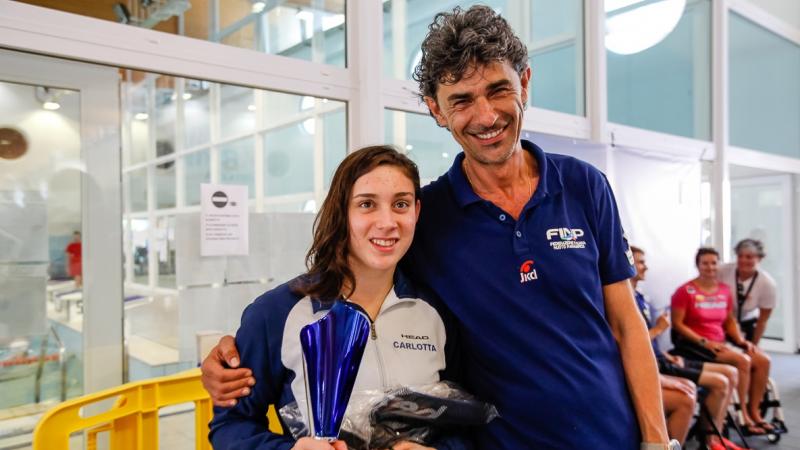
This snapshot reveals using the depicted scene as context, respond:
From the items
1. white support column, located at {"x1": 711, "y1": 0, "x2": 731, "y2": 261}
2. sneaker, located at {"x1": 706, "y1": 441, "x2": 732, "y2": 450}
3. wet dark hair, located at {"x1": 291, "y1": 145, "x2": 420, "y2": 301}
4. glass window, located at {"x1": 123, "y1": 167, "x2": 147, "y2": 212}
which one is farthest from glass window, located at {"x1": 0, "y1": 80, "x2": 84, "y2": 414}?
white support column, located at {"x1": 711, "y1": 0, "x2": 731, "y2": 261}

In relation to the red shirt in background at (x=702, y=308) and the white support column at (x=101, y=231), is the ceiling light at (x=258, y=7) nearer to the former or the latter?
the white support column at (x=101, y=231)

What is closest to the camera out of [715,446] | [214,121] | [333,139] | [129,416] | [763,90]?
[129,416]

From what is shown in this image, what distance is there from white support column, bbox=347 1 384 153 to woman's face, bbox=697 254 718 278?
10.1 feet

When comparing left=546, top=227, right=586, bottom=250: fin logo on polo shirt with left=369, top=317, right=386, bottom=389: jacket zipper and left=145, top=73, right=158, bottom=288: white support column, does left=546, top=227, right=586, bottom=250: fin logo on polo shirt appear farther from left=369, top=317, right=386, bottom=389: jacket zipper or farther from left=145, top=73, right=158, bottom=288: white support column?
left=145, top=73, right=158, bottom=288: white support column

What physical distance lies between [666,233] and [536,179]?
422cm

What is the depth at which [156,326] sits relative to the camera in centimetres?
261

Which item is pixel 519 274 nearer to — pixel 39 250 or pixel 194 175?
pixel 194 175

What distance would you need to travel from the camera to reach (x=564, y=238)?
1309mm

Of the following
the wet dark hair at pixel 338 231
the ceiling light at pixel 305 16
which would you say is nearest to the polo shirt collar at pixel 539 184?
the wet dark hair at pixel 338 231

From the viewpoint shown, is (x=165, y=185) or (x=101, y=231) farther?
(x=165, y=185)

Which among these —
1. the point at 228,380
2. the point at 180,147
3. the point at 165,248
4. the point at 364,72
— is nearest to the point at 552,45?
the point at 364,72

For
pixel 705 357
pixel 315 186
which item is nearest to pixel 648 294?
pixel 705 357

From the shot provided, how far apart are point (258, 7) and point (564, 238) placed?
7.51 feet

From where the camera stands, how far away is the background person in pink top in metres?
4.51
